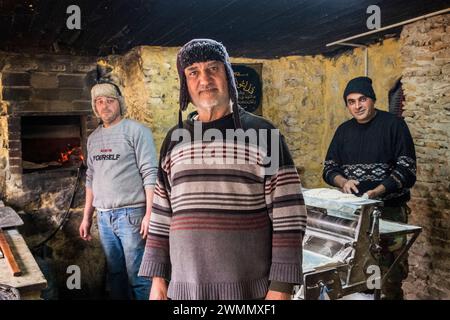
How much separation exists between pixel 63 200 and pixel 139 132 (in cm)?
182

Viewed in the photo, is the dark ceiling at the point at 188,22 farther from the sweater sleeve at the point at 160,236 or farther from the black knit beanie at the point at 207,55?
the sweater sleeve at the point at 160,236

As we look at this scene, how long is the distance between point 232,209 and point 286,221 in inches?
8.5

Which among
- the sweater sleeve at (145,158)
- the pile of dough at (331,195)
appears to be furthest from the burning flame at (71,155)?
the pile of dough at (331,195)

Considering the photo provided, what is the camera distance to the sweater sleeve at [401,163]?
10.1ft

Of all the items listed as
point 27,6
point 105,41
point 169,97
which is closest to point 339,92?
point 169,97

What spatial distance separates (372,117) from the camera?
342 cm

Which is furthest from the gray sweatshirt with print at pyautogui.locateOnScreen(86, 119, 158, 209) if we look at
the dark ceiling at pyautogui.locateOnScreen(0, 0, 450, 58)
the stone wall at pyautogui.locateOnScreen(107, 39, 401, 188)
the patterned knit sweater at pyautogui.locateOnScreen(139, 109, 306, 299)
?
the patterned knit sweater at pyautogui.locateOnScreen(139, 109, 306, 299)

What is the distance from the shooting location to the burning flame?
185 inches

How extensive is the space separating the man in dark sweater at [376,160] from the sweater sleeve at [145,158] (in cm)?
150

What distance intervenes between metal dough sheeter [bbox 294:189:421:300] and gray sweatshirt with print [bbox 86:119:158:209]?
141 centimetres

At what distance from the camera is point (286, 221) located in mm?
1561

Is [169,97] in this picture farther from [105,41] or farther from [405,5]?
[405,5]

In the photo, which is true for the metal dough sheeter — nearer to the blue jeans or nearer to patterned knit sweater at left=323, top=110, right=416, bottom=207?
patterned knit sweater at left=323, top=110, right=416, bottom=207

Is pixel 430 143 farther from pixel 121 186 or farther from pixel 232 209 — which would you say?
pixel 232 209
